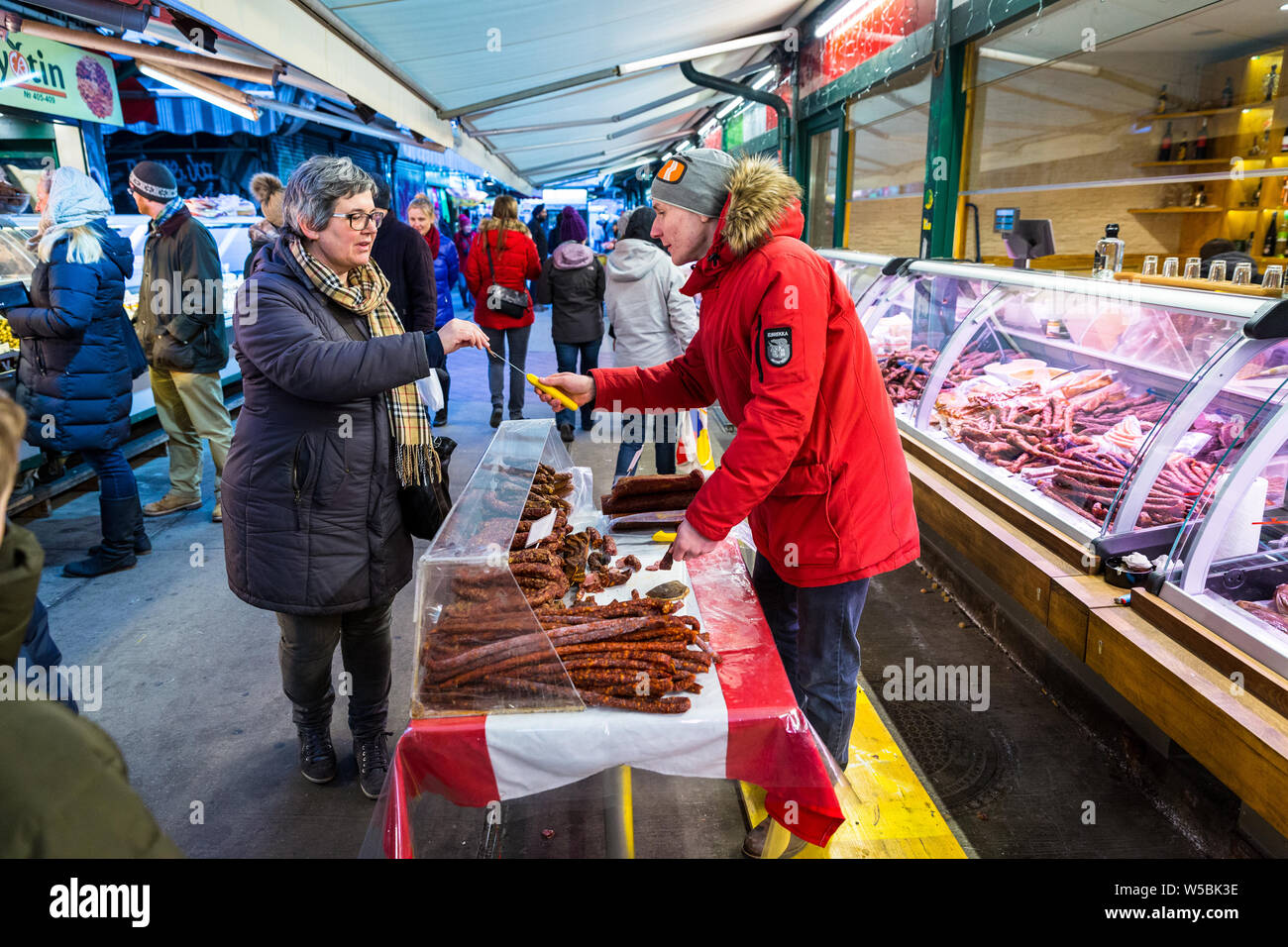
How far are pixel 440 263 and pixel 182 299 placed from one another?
498 cm

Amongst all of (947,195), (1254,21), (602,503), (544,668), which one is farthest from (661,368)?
(947,195)

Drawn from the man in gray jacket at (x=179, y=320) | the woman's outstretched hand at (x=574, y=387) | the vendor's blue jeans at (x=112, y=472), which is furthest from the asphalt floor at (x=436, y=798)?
the woman's outstretched hand at (x=574, y=387)

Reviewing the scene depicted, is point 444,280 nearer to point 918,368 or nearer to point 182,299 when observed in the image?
point 182,299

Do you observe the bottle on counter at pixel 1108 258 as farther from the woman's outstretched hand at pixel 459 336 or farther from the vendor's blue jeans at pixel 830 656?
the woman's outstretched hand at pixel 459 336

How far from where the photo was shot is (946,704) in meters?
3.78

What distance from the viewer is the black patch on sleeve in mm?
2209

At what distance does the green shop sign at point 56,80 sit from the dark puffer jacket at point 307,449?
8.21 m

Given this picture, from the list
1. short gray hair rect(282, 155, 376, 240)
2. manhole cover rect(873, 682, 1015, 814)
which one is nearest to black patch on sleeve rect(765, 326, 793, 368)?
short gray hair rect(282, 155, 376, 240)

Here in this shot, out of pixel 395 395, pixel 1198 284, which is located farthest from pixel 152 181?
pixel 1198 284

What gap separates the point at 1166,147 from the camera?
5.96 m

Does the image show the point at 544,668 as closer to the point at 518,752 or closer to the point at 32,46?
the point at 518,752

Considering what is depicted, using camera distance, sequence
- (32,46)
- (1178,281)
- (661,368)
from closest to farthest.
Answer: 1. (661,368)
2. (1178,281)
3. (32,46)

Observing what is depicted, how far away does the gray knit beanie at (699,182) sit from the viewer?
2420 millimetres
